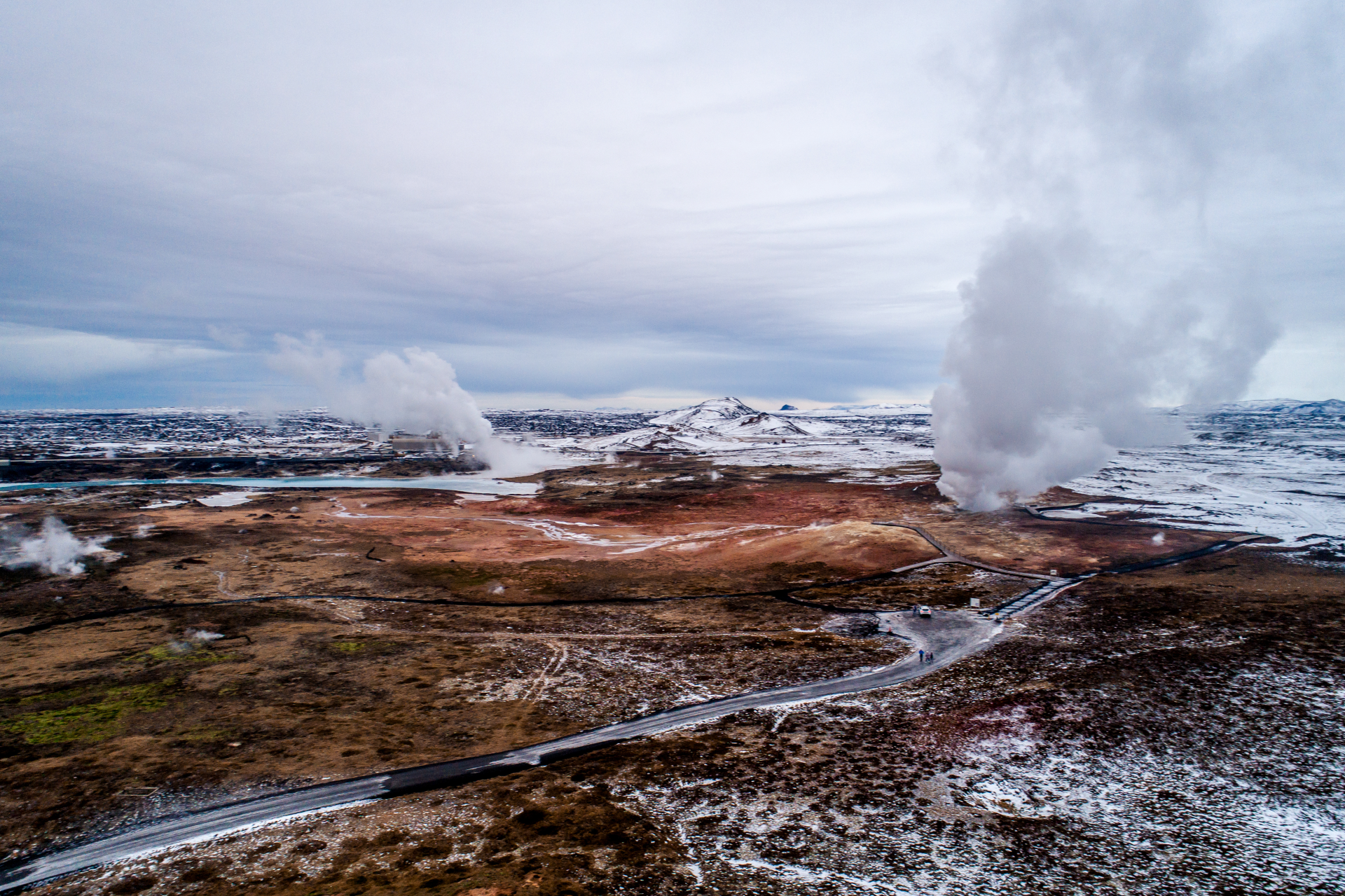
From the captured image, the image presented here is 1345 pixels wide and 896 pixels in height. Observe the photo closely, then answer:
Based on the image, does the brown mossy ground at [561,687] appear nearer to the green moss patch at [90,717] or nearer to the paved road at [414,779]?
the green moss patch at [90,717]

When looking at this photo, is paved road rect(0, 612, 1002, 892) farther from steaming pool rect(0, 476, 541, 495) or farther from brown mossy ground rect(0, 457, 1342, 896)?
steaming pool rect(0, 476, 541, 495)

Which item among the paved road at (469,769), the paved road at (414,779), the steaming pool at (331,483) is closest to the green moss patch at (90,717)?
the paved road at (414,779)

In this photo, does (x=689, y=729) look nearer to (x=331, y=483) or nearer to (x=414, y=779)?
(x=414, y=779)

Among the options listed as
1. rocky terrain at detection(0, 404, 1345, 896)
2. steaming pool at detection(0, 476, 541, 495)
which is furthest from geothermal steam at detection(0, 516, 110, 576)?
steaming pool at detection(0, 476, 541, 495)

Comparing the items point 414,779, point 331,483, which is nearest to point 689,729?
point 414,779

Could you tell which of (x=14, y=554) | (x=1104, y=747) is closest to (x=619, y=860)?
(x=1104, y=747)

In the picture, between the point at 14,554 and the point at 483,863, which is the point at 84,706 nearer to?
the point at 483,863

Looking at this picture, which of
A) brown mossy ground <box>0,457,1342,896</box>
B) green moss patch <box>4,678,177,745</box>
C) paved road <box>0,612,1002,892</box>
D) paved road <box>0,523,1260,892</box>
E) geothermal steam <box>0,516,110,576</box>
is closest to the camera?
paved road <box>0,612,1002,892</box>
